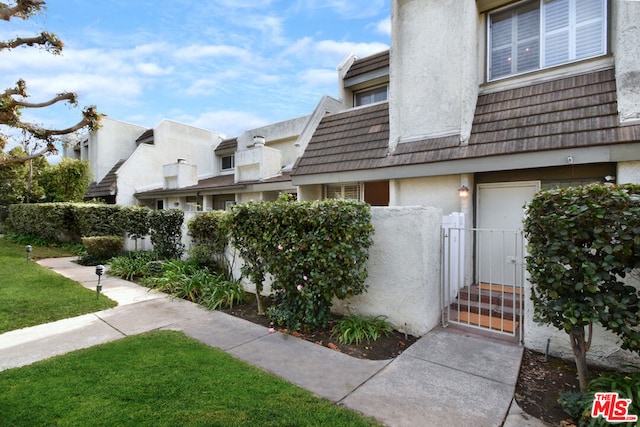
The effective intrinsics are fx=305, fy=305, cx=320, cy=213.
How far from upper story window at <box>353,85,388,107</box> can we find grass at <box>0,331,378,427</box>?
10689 mm

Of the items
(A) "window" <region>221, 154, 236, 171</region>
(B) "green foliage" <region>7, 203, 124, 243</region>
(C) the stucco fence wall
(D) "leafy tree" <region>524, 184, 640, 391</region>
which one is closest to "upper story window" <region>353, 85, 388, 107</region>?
(C) the stucco fence wall

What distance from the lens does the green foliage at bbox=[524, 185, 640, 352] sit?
2.76 metres

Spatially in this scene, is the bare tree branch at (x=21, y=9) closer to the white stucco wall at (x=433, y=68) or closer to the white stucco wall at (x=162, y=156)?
the white stucco wall at (x=433, y=68)

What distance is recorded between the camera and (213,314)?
6.01 meters

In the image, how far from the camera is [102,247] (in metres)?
11.1

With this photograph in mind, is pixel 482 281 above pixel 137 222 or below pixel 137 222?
below

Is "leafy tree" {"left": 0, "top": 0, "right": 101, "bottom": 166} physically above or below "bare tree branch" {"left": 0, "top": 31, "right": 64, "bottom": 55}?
below

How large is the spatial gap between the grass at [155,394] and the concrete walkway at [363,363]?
33 cm

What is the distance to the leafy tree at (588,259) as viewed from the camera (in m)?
2.76

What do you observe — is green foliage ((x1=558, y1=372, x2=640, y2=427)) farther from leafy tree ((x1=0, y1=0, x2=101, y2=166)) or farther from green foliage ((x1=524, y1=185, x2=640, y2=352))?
leafy tree ((x1=0, y1=0, x2=101, y2=166))

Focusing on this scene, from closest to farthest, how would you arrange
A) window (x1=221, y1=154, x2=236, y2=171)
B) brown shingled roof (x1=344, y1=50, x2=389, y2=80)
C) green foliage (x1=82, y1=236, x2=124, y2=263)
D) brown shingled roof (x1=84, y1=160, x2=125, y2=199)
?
green foliage (x1=82, y1=236, x2=124, y2=263)
brown shingled roof (x1=344, y1=50, x2=389, y2=80)
brown shingled roof (x1=84, y1=160, x2=125, y2=199)
window (x1=221, y1=154, x2=236, y2=171)

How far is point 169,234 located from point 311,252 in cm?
705

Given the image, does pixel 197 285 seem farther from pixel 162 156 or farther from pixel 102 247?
pixel 162 156

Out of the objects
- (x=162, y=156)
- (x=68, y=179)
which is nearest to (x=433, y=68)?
(x=162, y=156)
